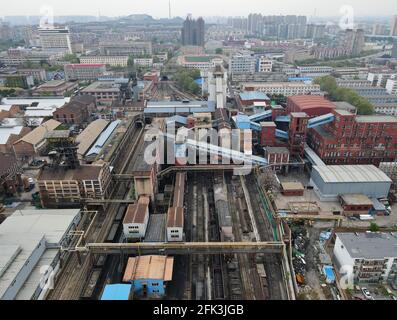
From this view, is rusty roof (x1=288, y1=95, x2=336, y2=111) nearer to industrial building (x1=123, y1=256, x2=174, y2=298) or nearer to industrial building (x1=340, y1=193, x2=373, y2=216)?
industrial building (x1=340, y1=193, x2=373, y2=216)

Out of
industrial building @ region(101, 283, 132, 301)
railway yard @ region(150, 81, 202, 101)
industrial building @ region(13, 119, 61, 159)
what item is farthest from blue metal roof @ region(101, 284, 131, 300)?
railway yard @ region(150, 81, 202, 101)

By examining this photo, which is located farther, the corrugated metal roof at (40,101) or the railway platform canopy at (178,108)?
the corrugated metal roof at (40,101)

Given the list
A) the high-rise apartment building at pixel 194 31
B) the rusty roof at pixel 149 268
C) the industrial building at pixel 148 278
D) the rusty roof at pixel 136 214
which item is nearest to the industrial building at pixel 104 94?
the rusty roof at pixel 136 214

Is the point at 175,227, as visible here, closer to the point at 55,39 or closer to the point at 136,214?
the point at 136,214

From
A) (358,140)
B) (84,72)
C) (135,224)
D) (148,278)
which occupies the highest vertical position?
(84,72)

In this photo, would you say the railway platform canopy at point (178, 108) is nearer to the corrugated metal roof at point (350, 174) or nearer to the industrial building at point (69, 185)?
the industrial building at point (69, 185)

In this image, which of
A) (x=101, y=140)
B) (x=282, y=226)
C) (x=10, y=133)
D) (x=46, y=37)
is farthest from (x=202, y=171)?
(x=46, y=37)

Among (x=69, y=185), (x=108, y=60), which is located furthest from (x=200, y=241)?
(x=108, y=60)
